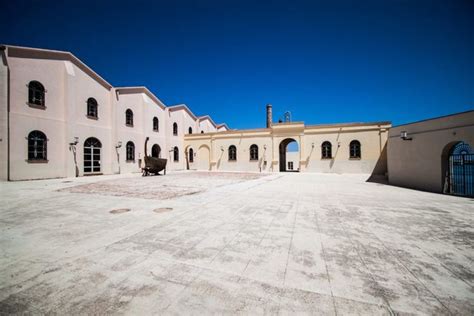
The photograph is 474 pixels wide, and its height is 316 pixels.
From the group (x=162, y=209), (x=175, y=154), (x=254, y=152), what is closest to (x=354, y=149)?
(x=254, y=152)

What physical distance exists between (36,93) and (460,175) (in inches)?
1003

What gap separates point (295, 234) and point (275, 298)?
→ 1816 mm

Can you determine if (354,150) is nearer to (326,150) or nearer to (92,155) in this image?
(326,150)

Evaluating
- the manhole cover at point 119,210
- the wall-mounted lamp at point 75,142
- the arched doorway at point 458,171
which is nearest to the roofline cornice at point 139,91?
the wall-mounted lamp at point 75,142

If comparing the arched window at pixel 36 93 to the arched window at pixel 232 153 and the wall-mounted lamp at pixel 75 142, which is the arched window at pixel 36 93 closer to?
the wall-mounted lamp at pixel 75 142

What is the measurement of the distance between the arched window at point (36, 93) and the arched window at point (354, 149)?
26.8 m

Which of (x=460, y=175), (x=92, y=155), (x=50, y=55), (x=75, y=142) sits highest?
(x=50, y=55)

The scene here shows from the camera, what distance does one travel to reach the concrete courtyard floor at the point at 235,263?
1.88 m

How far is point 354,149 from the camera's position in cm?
1952

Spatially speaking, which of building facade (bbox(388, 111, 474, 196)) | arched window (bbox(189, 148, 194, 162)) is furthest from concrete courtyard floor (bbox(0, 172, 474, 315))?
arched window (bbox(189, 148, 194, 162))

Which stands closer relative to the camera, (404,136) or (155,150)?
(404,136)

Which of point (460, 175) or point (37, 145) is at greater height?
point (37, 145)

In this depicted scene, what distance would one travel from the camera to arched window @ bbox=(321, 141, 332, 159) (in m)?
20.4

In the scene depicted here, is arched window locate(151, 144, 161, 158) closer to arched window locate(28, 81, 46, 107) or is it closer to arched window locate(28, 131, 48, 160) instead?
arched window locate(28, 131, 48, 160)
